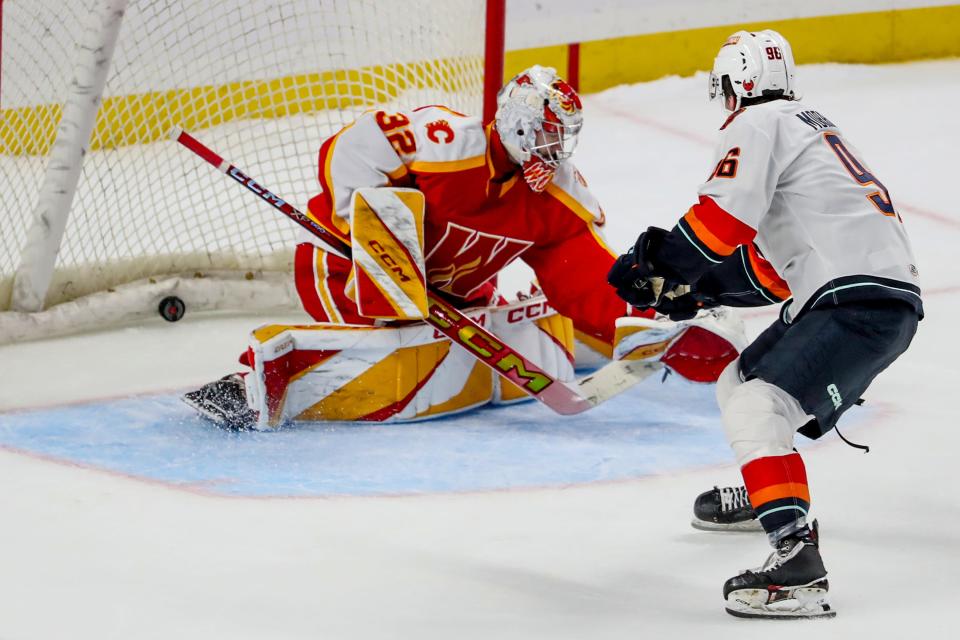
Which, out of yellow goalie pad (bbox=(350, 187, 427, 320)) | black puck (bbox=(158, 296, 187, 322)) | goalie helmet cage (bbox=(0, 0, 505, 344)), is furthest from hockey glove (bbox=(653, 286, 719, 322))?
black puck (bbox=(158, 296, 187, 322))

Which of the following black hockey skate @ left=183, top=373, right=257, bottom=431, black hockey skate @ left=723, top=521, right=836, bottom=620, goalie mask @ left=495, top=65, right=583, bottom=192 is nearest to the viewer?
black hockey skate @ left=723, top=521, right=836, bottom=620

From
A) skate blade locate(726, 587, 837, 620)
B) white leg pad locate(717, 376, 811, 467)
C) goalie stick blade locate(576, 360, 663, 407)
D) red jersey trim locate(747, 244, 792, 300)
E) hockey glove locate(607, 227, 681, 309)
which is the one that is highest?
hockey glove locate(607, 227, 681, 309)

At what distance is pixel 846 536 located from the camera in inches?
105

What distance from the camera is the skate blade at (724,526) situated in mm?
2727

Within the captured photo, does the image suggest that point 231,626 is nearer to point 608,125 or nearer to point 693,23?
point 608,125

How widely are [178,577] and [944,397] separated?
6.25 feet

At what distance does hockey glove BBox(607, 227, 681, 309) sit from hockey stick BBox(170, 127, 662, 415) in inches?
34.4

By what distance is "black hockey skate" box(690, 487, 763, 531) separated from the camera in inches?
107

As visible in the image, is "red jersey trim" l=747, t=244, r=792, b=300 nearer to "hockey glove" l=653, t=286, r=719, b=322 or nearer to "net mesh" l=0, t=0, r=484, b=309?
"hockey glove" l=653, t=286, r=719, b=322

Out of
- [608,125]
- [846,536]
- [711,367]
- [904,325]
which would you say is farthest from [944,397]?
[608,125]

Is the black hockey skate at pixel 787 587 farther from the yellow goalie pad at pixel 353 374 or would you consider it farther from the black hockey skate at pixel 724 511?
the yellow goalie pad at pixel 353 374

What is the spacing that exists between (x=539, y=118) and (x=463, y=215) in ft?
1.00

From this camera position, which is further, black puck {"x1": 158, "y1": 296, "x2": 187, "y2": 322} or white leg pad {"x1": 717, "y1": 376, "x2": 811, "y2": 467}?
black puck {"x1": 158, "y1": 296, "x2": 187, "y2": 322}

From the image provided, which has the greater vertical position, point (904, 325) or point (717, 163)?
point (717, 163)
